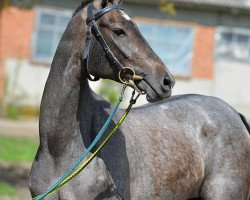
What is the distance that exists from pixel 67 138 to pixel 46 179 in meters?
0.31

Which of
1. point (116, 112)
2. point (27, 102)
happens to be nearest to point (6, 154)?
point (27, 102)

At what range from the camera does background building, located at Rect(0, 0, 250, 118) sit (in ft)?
66.3

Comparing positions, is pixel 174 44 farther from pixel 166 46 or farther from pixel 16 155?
pixel 16 155

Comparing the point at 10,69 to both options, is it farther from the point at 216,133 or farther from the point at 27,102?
the point at 216,133

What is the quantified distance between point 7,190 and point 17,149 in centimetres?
401

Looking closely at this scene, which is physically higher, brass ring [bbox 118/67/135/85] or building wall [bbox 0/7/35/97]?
brass ring [bbox 118/67/135/85]

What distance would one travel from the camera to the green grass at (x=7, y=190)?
9789 mm

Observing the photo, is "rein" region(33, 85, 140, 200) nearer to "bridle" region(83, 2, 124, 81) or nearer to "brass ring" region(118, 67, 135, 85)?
"brass ring" region(118, 67, 135, 85)

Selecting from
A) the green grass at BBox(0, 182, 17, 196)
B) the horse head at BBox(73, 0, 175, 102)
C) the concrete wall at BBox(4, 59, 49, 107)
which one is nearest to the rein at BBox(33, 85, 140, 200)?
the horse head at BBox(73, 0, 175, 102)

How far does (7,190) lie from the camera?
1001 centimetres

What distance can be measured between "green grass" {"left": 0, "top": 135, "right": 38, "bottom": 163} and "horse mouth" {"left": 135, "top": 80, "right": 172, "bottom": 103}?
324 inches

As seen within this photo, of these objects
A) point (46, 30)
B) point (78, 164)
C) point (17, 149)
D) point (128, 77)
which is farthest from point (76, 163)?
point (46, 30)

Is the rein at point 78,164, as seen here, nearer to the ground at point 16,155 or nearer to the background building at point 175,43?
the ground at point 16,155

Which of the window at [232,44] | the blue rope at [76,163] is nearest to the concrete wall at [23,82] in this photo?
the window at [232,44]
